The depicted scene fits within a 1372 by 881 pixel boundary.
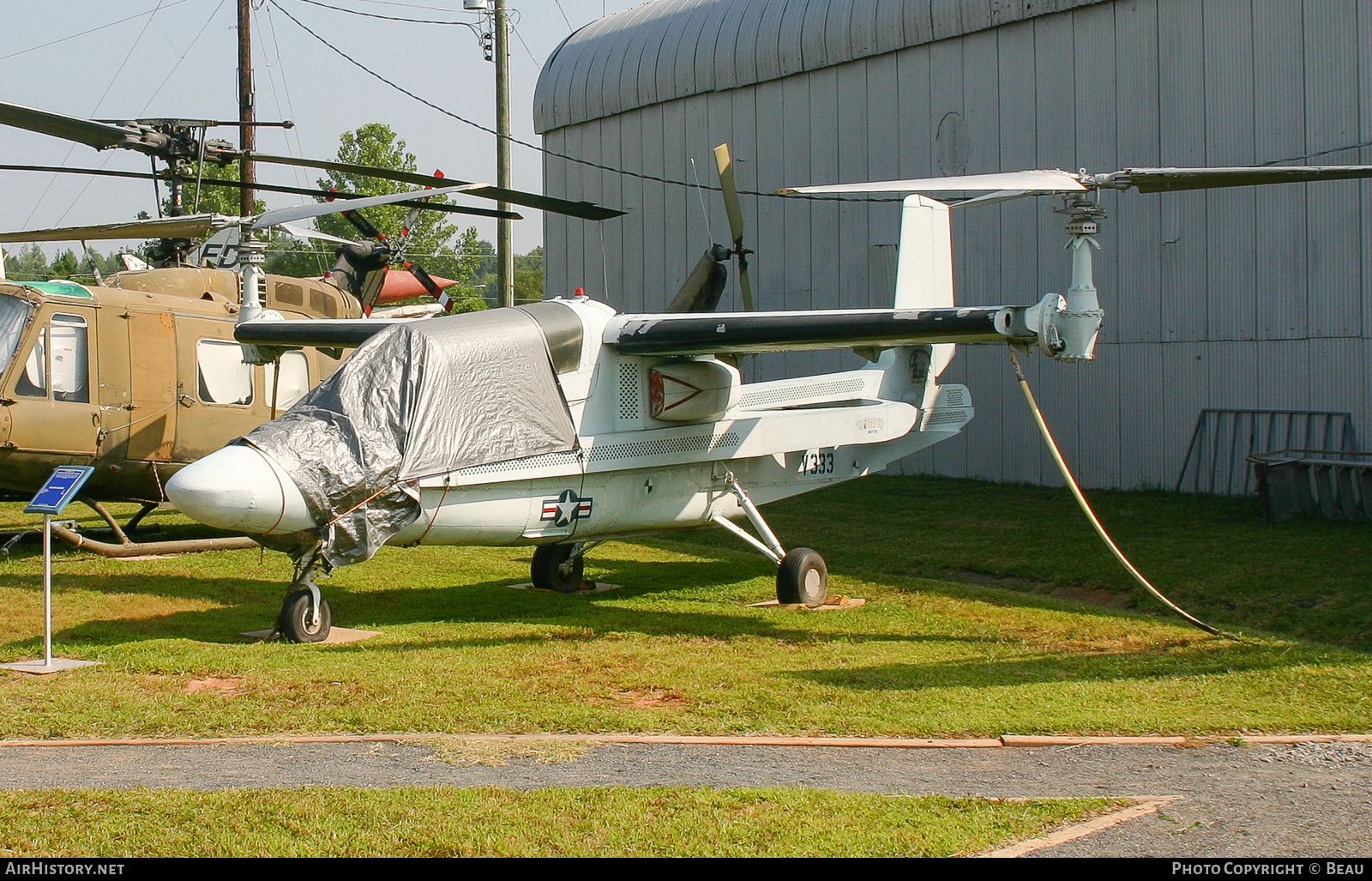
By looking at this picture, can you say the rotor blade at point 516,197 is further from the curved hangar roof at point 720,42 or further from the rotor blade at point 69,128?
the curved hangar roof at point 720,42

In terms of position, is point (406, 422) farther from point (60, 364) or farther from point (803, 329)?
point (60, 364)

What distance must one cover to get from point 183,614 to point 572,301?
4.14 metres

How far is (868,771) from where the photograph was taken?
19.0 feet

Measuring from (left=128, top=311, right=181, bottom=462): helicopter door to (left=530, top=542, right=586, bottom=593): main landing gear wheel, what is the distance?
15.1ft

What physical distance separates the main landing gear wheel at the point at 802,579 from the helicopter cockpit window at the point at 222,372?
6.66 meters

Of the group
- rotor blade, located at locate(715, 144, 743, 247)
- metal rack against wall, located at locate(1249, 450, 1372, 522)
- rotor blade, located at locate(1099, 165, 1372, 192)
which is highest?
rotor blade, located at locate(715, 144, 743, 247)

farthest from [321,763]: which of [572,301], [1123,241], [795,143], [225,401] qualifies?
[795,143]

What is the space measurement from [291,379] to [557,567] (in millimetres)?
5194

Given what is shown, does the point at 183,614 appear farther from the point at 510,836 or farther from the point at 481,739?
the point at 510,836

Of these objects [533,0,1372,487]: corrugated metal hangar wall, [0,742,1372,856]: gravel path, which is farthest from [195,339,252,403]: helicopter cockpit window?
[533,0,1372,487]: corrugated metal hangar wall

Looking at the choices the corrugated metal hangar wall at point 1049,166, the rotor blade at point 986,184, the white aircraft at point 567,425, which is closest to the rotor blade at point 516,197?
the white aircraft at point 567,425

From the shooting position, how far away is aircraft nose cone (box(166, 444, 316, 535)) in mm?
7730

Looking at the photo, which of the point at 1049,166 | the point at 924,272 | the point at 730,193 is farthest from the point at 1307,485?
the point at 730,193

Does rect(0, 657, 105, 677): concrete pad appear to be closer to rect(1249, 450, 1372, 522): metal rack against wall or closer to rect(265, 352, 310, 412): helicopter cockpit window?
rect(265, 352, 310, 412): helicopter cockpit window
